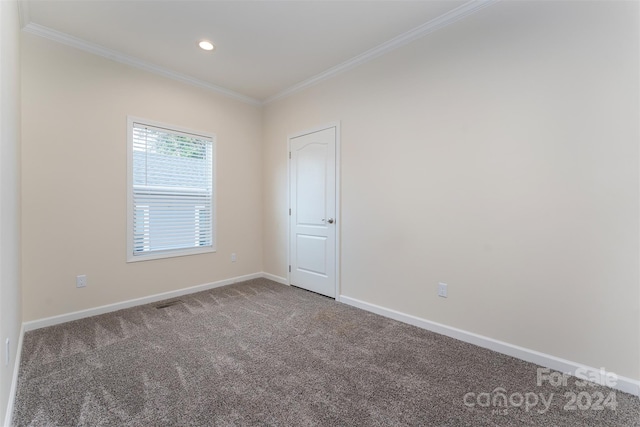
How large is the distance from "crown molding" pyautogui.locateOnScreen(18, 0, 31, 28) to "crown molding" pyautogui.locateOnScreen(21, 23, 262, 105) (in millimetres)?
59

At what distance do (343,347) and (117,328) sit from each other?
6.90 ft

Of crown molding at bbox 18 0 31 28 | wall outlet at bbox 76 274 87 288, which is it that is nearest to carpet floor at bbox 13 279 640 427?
wall outlet at bbox 76 274 87 288

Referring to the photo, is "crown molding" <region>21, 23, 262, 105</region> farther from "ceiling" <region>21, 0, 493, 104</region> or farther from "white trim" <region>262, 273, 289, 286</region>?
"white trim" <region>262, 273, 289, 286</region>

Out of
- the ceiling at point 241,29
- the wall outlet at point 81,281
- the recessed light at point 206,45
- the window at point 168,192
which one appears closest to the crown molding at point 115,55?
the ceiling at point 241,29

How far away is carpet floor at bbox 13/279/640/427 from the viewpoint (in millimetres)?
1541

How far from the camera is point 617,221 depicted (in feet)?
5.84

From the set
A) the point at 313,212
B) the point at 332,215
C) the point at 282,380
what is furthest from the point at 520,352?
the point at 313,212

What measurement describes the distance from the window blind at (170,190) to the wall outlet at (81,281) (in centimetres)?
49

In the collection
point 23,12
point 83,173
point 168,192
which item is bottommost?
point 168,192

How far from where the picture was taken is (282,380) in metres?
1.85

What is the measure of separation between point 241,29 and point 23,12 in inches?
69.0

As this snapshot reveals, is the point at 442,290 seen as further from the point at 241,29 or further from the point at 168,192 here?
the point at 168,192

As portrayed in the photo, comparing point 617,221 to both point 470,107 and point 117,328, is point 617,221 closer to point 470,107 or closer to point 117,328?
point 470,107

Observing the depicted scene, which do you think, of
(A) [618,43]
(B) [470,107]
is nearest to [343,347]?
(B) [470,107]
